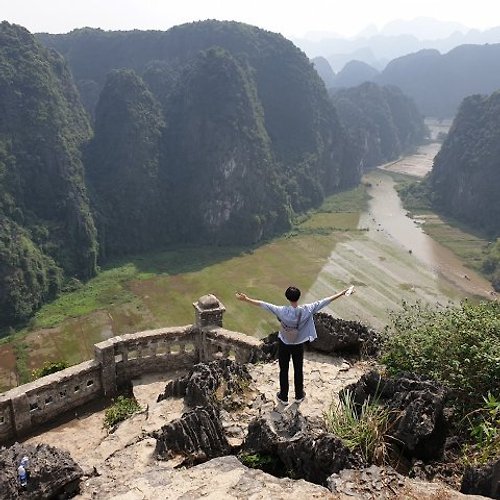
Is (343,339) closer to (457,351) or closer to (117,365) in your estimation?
Result: (457,351)

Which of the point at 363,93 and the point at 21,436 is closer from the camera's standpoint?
the point at 21,436

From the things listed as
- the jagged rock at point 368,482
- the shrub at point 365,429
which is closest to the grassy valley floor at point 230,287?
the shrub at point 365,429

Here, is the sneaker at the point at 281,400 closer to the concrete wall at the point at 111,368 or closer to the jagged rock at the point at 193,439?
the jagged rock at the point at 193,439

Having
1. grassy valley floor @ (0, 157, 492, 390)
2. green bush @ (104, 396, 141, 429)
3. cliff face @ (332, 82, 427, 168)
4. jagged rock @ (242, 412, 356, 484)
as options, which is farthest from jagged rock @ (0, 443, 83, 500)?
cliff face @ (332, 82, 427, 168)

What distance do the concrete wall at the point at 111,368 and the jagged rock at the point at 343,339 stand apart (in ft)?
4.30

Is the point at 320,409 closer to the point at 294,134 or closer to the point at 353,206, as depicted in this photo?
the point at 353,206

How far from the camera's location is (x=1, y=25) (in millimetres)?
78625

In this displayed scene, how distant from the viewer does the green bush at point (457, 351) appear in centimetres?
707

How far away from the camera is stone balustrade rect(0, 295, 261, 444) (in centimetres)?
998

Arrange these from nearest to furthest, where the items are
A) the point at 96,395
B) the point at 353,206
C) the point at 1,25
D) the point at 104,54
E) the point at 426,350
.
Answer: the point at 426,350, the point at 96,395, the point at 1,25, the point at 353,206, the point at 104,54

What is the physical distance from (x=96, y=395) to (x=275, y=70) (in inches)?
4546

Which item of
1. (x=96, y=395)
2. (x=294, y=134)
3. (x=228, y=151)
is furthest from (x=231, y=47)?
Result: (x=96, y=395)

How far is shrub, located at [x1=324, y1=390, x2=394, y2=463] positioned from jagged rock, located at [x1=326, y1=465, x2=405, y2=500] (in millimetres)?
298

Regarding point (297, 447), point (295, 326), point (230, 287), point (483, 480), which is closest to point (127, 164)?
point (230, 287)
